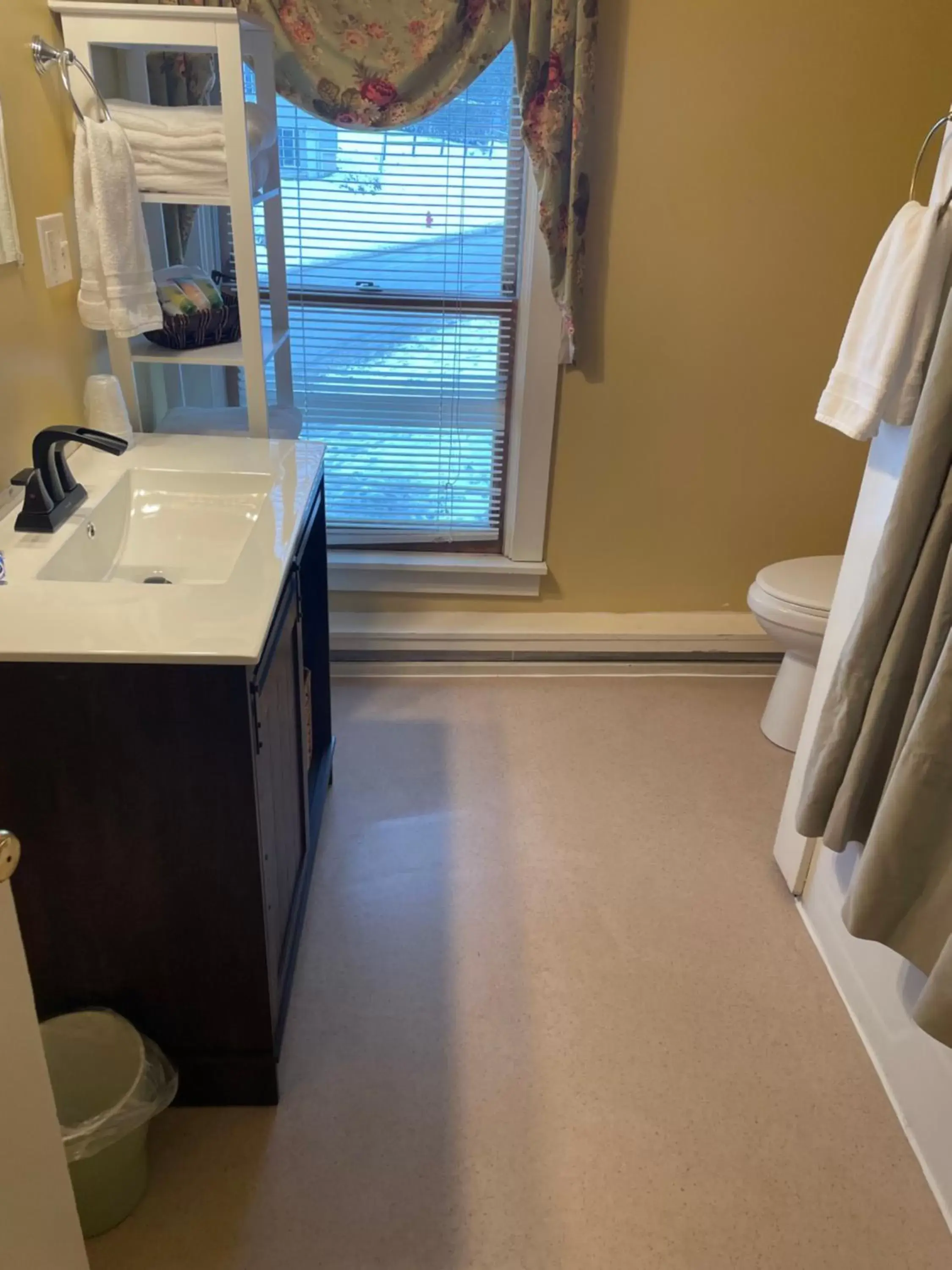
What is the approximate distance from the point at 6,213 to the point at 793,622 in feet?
6.40

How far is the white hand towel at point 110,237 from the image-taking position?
179cm

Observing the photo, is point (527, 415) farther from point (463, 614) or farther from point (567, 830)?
point (567, 830)

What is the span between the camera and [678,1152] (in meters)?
1.58

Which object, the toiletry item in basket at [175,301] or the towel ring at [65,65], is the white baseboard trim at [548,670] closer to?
the toiletry item in basket at [175,301]

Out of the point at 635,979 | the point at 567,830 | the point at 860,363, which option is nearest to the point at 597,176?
the point at 860,363

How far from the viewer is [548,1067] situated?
1.71 metres

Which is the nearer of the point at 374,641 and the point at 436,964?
the point at 436,964

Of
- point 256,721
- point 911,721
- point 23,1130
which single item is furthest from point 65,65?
point 911,721

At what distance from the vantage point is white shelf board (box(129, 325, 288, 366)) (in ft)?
6.73

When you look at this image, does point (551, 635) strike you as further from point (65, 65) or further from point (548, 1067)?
point (65, 65)

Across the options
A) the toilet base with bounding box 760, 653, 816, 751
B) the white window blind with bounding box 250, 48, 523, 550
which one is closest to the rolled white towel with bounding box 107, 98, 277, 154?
the white window blind with bounding box 250, 48, 523, 550

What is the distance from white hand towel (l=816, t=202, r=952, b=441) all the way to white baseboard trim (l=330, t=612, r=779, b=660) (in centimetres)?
131

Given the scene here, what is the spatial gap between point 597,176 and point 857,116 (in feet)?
2.23

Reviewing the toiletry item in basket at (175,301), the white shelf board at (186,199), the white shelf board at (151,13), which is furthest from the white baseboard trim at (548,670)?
the white shelf board at (151,13)
